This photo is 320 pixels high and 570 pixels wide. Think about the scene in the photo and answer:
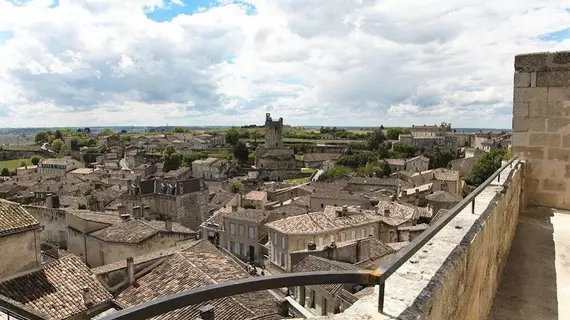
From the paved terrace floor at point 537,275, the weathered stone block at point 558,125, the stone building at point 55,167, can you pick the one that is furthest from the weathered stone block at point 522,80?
the stone building at point 55,167

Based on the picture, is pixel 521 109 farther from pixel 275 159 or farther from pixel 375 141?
pixel 375 141

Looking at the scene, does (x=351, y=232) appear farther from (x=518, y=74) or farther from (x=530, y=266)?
(x=530, y=266)

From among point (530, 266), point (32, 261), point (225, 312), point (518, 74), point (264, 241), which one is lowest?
point (264, 241)

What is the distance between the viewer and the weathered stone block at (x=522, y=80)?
7.68m

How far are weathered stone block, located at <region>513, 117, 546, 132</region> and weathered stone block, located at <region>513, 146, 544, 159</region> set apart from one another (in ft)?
1.16

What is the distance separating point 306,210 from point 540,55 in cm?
3213

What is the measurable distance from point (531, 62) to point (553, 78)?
1.58 ft

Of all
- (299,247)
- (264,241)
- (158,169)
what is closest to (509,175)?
(299,247)

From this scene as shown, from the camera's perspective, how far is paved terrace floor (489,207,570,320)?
13.8 ft

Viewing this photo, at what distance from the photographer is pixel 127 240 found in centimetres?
1970

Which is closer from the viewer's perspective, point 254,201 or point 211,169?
point 254,201

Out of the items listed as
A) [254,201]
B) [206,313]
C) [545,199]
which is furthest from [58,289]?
[254,201]

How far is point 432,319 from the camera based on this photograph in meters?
2.61

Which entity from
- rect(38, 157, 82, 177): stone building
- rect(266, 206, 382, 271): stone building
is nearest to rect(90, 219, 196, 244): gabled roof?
rect(266, 206, 382, 271): stone building
